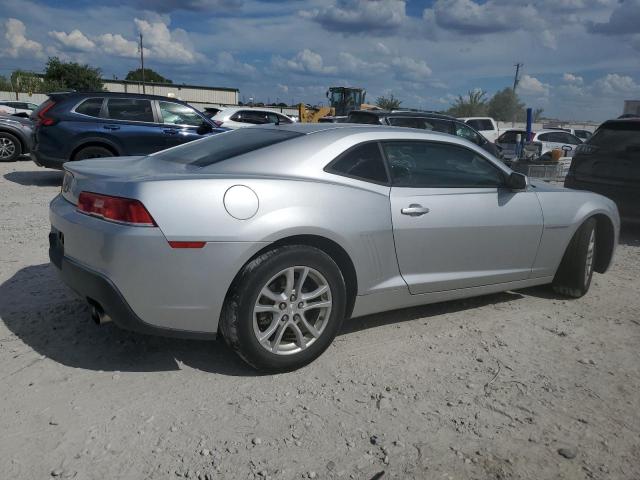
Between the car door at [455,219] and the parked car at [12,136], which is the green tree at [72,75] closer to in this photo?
the parked car at [12,136]

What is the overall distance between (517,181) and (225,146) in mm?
2180

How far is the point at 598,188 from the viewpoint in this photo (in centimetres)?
762

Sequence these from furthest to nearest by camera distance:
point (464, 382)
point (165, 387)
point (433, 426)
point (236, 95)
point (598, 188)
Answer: point (236, 95)
point (598, 188)
point (464, 382)
point (165, 387)
point (433, 426)

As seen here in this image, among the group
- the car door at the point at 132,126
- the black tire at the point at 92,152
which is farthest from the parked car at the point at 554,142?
the black tire at the point at 92,152

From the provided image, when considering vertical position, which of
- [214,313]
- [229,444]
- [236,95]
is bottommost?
[229,444]

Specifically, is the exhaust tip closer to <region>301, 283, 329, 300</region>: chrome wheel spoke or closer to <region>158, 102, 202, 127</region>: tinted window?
<region>301, 283, 329, 300</region>: chrome wheel spoke

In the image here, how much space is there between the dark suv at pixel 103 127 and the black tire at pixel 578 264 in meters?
6.07

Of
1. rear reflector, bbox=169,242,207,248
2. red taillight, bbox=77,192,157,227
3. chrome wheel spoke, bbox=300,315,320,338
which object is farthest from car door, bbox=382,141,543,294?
red taillight, bbox=77,192,157,227

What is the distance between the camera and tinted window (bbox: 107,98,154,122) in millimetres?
9586

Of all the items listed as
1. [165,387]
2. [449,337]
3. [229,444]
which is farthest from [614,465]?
[165,387]

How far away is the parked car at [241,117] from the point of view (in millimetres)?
14773

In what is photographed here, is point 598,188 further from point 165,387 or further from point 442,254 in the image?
point 165,387

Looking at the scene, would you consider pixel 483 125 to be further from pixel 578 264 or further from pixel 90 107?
pixel 578 264

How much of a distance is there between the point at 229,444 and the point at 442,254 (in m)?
1.96
